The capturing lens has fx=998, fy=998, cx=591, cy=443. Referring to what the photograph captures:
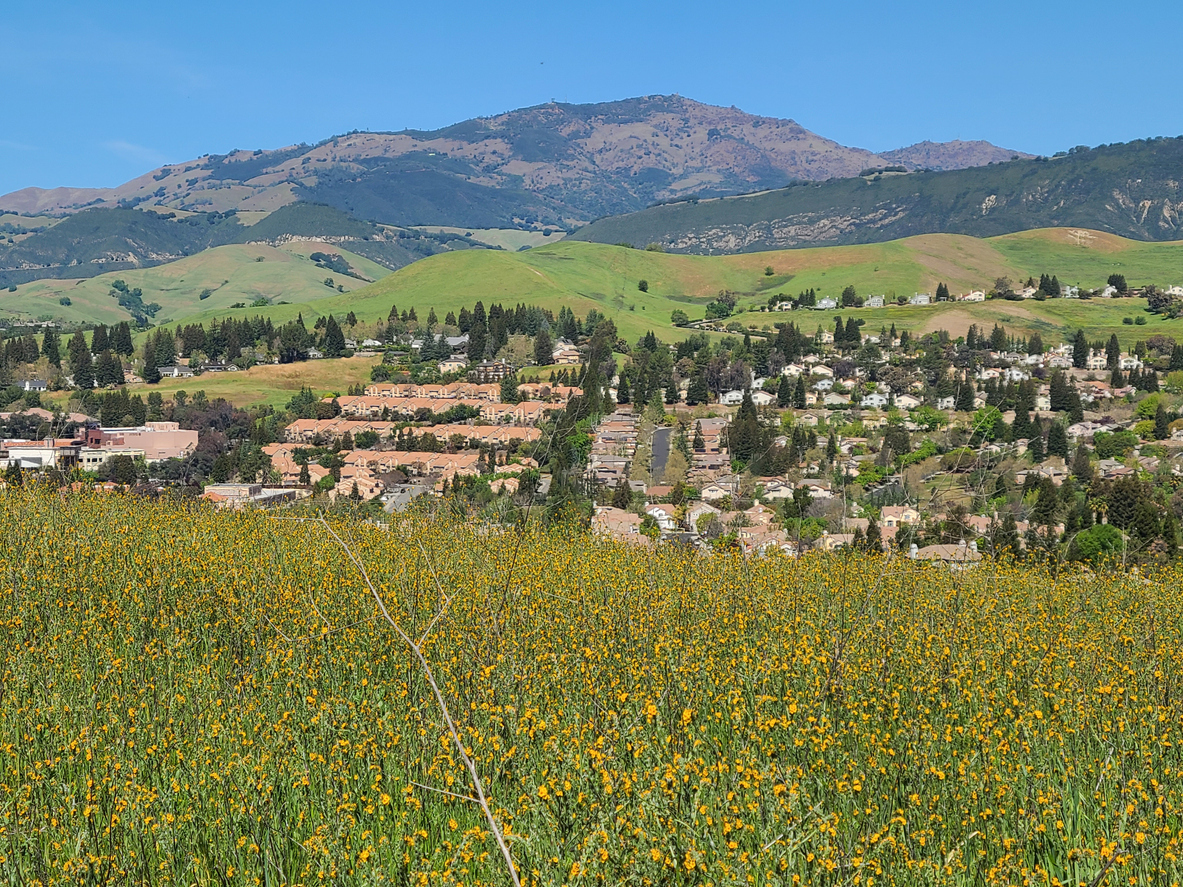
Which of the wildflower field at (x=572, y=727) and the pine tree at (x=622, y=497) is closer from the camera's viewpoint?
the wildflower field at (x=572, y=727)

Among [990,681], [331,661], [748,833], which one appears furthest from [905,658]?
[331,661]

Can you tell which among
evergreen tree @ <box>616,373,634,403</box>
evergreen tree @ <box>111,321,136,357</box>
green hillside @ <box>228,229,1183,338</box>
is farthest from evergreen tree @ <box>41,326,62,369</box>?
evergreen tree @ <box>616,373,634,403</box>

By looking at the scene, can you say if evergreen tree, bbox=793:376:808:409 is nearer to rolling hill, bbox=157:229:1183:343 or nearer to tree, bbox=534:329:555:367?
tree, bbox=534:329:555:367

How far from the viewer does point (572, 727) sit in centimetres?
526

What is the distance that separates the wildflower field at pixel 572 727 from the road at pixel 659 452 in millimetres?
63010

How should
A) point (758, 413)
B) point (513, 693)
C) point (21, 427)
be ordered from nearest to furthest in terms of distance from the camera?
point (513, 693), point (21, 427), point (758, 413)

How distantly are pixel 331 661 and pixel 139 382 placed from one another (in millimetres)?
117235

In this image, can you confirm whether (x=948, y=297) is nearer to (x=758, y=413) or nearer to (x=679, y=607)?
(x=758, y=413)

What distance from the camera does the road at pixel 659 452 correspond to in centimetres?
7419

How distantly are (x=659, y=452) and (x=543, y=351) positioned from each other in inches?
1667

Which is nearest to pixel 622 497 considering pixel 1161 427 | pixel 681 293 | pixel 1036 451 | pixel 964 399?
pixel 1036 451

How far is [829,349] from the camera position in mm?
130000

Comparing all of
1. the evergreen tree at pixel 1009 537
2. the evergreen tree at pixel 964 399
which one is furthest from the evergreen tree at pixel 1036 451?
the evergreen tree at pixel 1009 537

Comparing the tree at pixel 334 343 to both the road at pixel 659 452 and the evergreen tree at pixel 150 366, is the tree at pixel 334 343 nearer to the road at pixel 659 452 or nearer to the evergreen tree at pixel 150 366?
the evergreen tree at pixel 150 366
